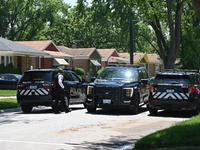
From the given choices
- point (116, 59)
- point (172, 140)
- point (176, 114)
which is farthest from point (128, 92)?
point (116, 59)

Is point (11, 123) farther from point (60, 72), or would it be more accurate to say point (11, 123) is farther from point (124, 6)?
point (124, 6)

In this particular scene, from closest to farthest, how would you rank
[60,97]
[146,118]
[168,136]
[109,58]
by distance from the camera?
[168,136]
[146,118]
[60,97]
[109,58]

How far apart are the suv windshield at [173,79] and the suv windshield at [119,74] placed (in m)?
1.62

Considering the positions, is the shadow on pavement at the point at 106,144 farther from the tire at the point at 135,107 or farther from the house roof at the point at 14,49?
the house roof at the point at 14,49

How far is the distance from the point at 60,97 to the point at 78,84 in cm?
248

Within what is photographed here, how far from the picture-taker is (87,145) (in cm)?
1057

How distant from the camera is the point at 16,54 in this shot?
46562 millimetres

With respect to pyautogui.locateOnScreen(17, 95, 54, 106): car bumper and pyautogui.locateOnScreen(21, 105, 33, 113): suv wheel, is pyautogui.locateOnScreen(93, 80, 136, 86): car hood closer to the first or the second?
pyautogui.locateOnScreen(17, 95, 54, 106): car bumper

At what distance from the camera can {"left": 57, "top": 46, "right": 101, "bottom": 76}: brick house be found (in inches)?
2671

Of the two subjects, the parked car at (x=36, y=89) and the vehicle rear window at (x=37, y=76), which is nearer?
the parked car at (x=36, y=89)

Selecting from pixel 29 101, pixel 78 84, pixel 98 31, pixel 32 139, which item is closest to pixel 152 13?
pixel 78 84

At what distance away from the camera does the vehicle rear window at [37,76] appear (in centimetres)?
1900

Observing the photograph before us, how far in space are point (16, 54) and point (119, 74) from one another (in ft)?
92.5

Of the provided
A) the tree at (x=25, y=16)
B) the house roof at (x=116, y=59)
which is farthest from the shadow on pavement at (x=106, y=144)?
the house roof at (x=116, y=59)
